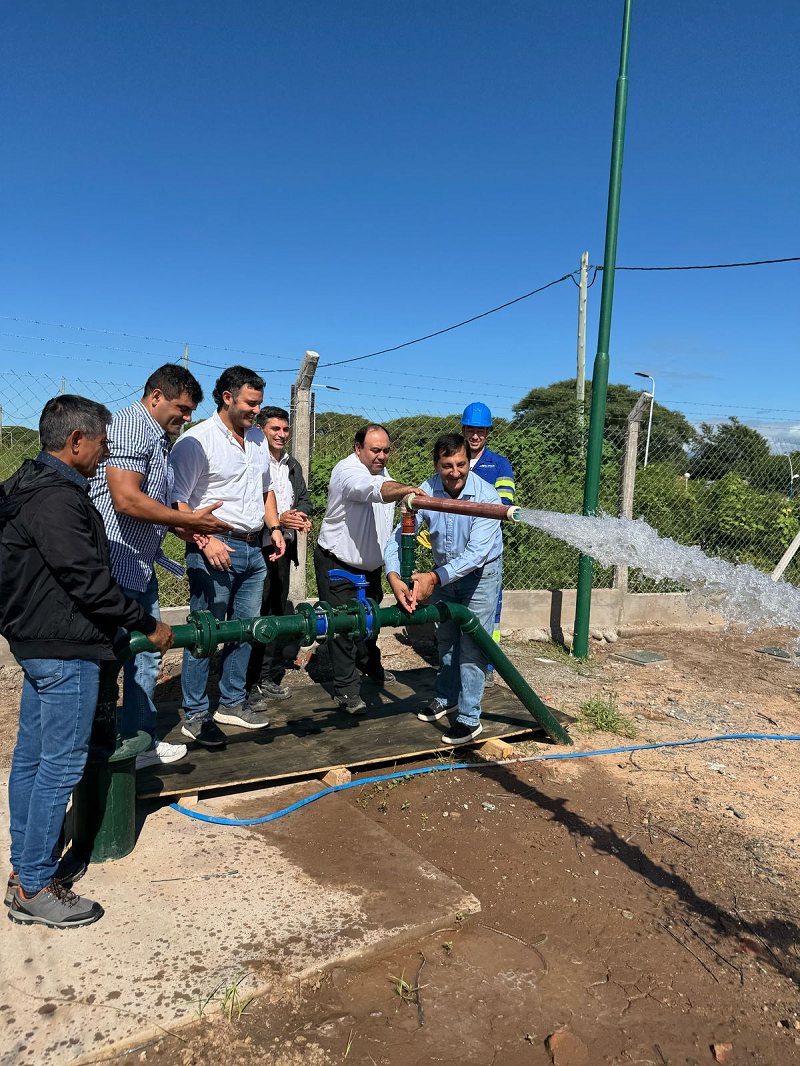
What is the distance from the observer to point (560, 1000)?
2.40 metres

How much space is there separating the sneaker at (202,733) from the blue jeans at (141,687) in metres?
0.58

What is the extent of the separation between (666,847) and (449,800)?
40.8 inches

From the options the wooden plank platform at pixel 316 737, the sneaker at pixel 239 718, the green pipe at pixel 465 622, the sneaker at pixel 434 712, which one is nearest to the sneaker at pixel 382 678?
the wooden plank platform at pixel 316 737

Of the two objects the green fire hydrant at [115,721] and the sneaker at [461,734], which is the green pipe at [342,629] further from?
the sneaker at [461,734]

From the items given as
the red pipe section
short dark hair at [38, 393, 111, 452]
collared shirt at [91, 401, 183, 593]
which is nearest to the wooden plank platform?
collared shirt at [91, 401, 183, 593]

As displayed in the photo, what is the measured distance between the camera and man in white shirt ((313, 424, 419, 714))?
4441 mm

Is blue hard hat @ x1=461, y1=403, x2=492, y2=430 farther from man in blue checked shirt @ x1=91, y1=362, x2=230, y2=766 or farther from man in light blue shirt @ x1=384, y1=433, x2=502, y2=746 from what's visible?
man in blue checked shirt @ x1=91, y1=362, x2=230, y2=766

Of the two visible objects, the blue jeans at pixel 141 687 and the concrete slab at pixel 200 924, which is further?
the blue jeans at pixel 141 687

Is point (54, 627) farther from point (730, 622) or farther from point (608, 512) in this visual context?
point (730, 622)

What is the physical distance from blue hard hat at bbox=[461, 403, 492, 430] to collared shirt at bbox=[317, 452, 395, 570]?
1.02 m

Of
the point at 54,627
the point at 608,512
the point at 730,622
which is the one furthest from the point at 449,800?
the point at 730,622

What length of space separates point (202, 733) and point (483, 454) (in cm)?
273

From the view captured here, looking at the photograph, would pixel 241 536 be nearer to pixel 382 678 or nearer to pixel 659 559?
pixel 382 678

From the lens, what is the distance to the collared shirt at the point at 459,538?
413 cm
